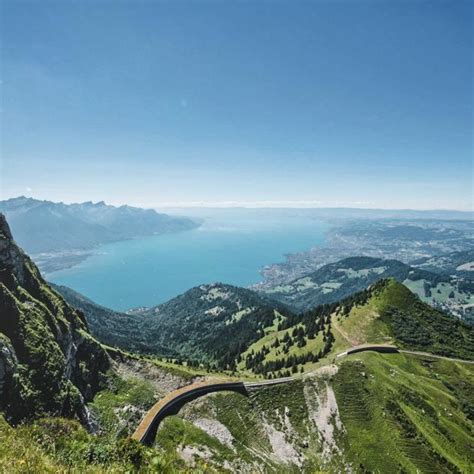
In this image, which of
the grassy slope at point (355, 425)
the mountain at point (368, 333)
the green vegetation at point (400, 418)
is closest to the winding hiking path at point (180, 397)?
the grassy slope at point (355, 425)

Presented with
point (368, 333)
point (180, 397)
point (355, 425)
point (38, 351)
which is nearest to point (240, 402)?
point (180, 397)

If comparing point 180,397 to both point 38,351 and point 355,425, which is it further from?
point 355,425

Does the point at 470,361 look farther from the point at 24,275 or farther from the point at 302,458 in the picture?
the point at 24,275

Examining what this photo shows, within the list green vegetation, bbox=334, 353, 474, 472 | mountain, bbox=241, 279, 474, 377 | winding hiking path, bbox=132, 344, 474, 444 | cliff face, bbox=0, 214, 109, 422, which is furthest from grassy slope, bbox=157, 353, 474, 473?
cliff face, bbox=0, 214, 109, 422

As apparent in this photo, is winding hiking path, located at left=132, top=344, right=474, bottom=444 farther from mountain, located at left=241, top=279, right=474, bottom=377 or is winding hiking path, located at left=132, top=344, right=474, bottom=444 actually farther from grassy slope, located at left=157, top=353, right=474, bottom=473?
mountain, located at left=241, top=279, right=474, bottom=377

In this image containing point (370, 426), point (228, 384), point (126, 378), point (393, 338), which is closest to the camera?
point (370, 426)

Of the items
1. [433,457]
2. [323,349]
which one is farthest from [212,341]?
[433,457]

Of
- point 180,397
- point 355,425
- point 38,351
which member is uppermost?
point 38,351

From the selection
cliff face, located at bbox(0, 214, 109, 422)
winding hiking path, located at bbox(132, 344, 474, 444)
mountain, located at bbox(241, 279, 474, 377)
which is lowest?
mountain, located at bbox(241, 279, 474, 377)

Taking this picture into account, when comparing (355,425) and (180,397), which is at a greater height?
(180,397)
